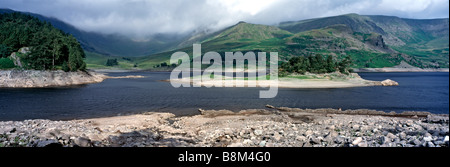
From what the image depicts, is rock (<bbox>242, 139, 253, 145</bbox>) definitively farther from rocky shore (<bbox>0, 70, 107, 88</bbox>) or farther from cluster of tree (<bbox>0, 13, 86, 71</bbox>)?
cluster of tree (<bbox>0, 13, 86, 71</bbox>)

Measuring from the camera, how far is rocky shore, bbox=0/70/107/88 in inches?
3022

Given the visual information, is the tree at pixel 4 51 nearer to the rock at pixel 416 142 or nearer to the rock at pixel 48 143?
the rock at pixel 48 143

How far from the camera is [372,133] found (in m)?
20.6

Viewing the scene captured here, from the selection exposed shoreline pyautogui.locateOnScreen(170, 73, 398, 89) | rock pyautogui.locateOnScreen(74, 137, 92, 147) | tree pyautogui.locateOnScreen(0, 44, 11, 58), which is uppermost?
tree pyautogui.locateOnScreen(0, 44, 11, 58)

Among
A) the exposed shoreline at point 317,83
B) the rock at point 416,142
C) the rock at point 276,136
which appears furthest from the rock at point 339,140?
the exposed shoreline at point 317,83

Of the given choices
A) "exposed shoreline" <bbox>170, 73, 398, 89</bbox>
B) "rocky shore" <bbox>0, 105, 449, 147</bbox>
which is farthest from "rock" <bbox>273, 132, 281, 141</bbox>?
"exposed shoreline" <bbox>170, 73, 398, 89</bbox>

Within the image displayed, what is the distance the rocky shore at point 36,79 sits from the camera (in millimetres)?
76750

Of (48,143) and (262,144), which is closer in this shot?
(48,143)

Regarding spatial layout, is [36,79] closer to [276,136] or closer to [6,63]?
[6,63]

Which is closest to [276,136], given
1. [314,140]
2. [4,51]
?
[314,140]

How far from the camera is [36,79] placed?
265 feet

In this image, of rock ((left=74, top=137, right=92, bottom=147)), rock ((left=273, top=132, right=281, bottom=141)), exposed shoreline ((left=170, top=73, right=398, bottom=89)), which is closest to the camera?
rock ((left=74, top=137, right=92, bottom=147))

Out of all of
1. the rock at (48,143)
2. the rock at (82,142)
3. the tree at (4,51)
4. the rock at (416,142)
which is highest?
the tree at (4,51)
